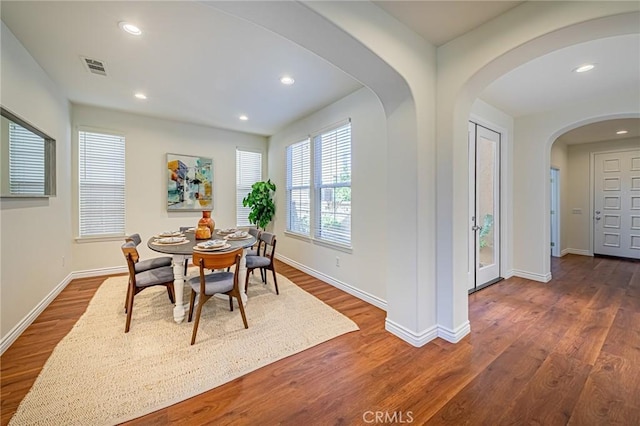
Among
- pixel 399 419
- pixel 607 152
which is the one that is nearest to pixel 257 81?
pixel 399 419

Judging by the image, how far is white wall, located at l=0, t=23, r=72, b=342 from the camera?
2.18m

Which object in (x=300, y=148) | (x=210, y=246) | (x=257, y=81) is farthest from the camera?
(x=300, y=148)

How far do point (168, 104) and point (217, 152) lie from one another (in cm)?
135

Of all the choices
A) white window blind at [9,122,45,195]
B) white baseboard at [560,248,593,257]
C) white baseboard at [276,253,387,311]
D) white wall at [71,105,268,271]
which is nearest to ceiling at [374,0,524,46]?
white baseboard at [276,253,387,311]

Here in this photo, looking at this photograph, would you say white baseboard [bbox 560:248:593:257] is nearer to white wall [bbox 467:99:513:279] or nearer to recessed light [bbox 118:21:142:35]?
white wall [bbox 467:99:513:279]

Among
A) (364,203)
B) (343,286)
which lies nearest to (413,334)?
(343,286)

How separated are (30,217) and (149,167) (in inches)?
83.2

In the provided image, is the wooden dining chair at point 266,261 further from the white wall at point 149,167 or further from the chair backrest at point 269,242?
the white wall at point 149,167

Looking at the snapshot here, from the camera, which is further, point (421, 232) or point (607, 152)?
point (607, 152)

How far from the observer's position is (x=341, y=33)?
1.69m

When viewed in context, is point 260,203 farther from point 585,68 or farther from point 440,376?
point 585,68

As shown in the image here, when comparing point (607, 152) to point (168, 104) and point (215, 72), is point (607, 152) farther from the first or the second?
point (168, 104)

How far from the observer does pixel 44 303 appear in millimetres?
2893

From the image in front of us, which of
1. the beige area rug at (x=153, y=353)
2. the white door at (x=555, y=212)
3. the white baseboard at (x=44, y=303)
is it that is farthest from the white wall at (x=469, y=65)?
the white door at (x=555, y=212)
